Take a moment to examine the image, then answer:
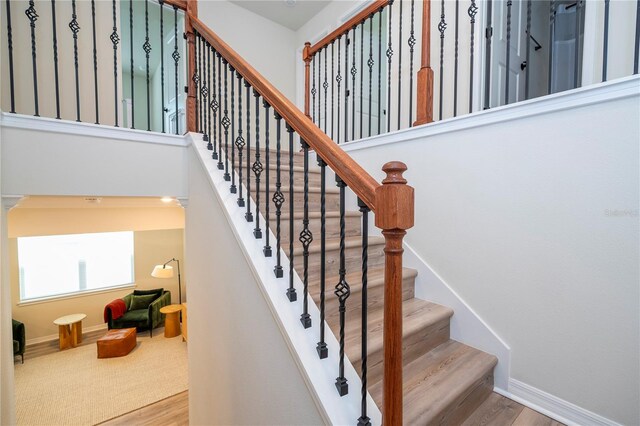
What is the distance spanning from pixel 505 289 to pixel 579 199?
58 cm

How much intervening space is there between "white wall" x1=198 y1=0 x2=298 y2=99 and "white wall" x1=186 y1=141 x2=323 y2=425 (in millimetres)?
2900

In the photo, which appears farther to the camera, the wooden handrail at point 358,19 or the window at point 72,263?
the window at point 72,263

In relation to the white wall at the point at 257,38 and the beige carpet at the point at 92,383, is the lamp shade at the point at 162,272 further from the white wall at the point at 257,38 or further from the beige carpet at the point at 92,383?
the white wall at the point at 257,38

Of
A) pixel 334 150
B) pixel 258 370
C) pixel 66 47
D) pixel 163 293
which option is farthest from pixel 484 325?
pixel 163 293

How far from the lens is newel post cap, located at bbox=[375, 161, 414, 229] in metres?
0.85

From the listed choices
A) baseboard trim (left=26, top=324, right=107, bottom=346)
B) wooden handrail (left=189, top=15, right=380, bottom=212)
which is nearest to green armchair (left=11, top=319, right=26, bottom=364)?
baseboard trim (left=26, top=324, right=107, bottom=346)

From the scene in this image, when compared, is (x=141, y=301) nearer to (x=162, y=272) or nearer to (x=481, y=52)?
(x=162, y=272)

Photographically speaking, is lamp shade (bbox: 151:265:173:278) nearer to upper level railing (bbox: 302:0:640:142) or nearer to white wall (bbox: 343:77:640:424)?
upper level railing (bbox: 302:0:640:142)

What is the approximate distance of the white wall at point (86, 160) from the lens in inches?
67.8

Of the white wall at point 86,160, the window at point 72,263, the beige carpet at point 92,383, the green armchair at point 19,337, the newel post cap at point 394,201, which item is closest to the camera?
the newel post cap at point 394,201

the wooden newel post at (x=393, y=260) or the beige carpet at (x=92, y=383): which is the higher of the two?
the wooden newel post at (x=393, y=260)

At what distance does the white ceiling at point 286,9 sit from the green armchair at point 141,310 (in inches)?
226

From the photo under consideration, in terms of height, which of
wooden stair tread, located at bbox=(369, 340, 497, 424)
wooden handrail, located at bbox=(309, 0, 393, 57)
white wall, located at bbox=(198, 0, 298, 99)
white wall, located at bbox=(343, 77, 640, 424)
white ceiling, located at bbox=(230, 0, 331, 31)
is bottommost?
wooden stair tread, located at bbox=(369, 340, 497, 424)

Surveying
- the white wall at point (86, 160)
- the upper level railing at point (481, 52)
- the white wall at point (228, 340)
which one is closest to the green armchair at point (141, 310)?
the white wall at point (228, 340)
